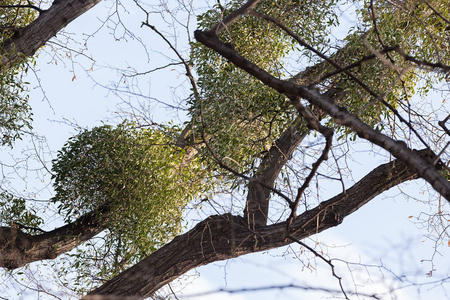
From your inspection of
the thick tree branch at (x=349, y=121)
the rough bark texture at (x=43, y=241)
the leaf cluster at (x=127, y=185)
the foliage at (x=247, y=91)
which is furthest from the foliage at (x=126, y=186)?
the thick tree branch at (x=349, y=121)

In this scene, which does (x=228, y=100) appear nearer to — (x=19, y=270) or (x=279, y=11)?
(x=279, y=11)

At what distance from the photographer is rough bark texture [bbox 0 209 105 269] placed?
5.02m

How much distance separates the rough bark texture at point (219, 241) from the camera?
423 cm

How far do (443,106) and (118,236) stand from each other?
10.3 ft

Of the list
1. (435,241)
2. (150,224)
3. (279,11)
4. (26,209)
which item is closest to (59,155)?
(26,209)

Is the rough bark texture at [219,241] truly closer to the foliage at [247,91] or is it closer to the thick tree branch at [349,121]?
the foliage at [247,91]

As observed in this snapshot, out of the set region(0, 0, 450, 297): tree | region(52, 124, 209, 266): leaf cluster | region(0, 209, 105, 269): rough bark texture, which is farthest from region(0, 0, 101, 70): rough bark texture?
Result: region(0, 209, 105, 269): rough bark texture

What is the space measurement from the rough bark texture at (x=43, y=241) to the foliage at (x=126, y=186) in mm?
142

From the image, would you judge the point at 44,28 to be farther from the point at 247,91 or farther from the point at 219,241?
the point at 219,241

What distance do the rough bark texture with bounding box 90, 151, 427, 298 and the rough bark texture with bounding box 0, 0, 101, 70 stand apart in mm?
2289

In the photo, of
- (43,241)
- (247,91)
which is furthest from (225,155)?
(43,241)

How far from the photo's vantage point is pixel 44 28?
5023 millimetres

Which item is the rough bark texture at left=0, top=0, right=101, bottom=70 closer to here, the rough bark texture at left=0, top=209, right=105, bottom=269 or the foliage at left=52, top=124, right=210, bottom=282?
the foliage at left=52, top=124, right=210, bottom=282

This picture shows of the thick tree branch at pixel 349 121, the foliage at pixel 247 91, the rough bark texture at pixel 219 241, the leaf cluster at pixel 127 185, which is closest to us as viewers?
the thick tree branch at pixel 349 121
